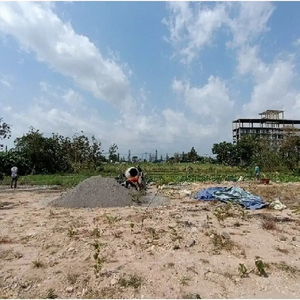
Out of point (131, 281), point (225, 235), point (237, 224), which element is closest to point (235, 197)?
point (237, 224)

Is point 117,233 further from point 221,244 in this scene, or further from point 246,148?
point 246,148

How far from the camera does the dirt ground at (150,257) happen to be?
381 centimetres

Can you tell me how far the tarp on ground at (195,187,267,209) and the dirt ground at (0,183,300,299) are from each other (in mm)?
1971

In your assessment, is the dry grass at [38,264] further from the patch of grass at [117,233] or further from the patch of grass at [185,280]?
the patch of grass at [185,280]

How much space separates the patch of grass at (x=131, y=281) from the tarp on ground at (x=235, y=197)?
6.87m

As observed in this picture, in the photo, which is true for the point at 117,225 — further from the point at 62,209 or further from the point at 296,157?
the point at 296,157

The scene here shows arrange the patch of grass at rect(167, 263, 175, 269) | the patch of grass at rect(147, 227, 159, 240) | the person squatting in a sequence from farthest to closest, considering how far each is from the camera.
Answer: the person squatting < the patch of grass at rect(147, 227, 159, 240) < the patch of grass at rect(167, 263, 175, 269)

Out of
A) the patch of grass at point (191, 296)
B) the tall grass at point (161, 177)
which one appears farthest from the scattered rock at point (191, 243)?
the tall grass at point (161, 177)

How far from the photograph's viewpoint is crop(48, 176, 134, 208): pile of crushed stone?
10.7 metres

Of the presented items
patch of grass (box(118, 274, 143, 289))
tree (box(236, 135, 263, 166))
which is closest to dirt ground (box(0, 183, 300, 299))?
patch of grass (box(118, 274, 143, 289))

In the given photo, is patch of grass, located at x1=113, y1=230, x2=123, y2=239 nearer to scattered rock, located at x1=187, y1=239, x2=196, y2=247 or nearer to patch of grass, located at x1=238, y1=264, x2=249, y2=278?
scattered rock, located at x1=187, y1=239, x2=196, y2=247

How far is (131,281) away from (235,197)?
787cm

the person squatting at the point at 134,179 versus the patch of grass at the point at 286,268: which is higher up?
the person squatting at the point at 134,179

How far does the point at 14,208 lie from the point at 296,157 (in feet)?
102
